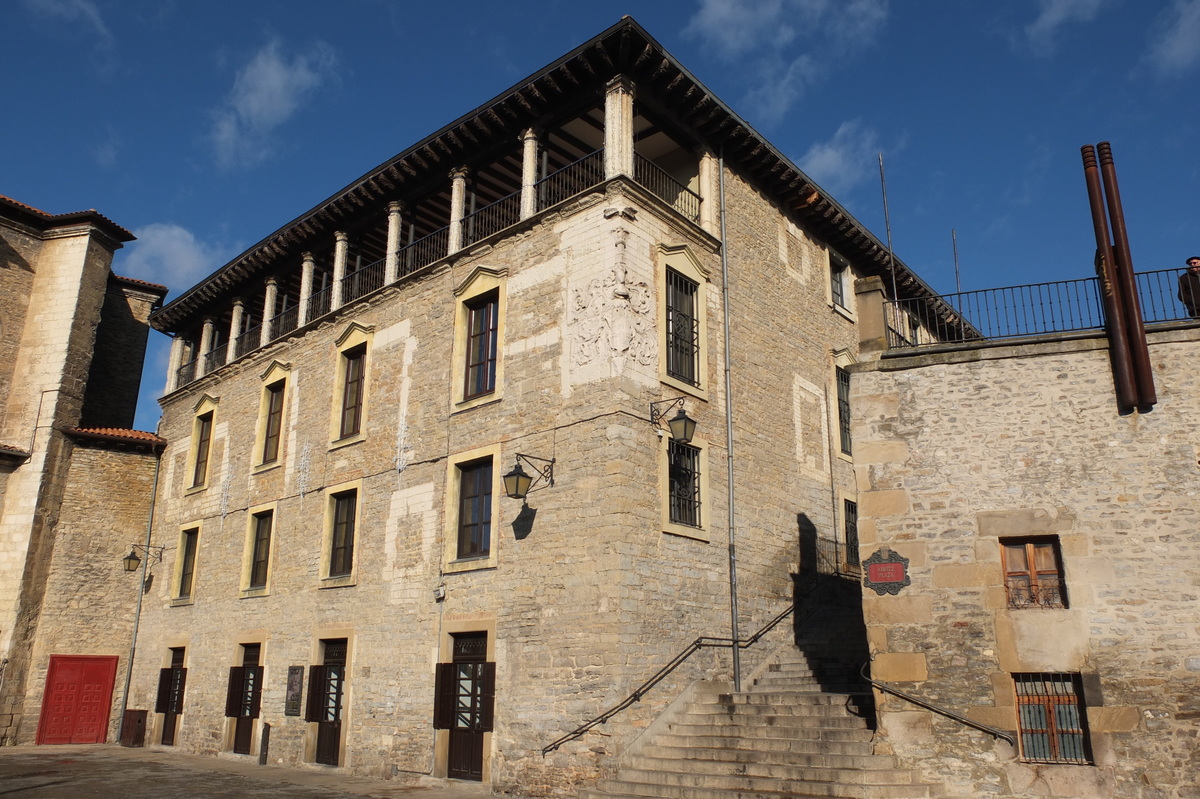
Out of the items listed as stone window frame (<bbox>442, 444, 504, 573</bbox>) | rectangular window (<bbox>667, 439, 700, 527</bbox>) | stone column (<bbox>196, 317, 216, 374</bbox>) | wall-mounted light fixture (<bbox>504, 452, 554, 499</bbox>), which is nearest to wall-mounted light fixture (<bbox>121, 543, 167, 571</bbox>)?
stone column (<bbox>196, 317, 216, 374</bbox>)

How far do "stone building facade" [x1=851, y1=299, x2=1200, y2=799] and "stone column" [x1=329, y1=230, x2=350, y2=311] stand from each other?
36.9 feet

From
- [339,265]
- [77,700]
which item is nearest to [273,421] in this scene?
[339,265]

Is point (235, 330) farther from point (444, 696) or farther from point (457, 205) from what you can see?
point (444, 696)

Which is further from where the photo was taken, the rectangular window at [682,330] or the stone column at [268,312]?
the stone column at [268,312]

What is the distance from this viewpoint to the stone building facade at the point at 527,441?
12.4 meters

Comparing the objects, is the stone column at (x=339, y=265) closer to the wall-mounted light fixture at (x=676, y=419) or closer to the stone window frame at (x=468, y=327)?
the stone window frame at (x=468, y=327)

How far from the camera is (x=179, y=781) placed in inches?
540

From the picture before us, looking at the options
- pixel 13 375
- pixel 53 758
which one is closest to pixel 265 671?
pixel 53 758

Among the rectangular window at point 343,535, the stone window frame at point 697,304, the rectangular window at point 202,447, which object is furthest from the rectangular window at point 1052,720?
the rectangular window at point 202,447

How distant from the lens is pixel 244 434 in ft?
65.5

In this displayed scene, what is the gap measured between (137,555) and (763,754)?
1695 cm

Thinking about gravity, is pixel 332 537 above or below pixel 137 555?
below

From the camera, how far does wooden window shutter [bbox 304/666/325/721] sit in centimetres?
1564

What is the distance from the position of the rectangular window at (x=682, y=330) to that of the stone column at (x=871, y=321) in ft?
9.84
